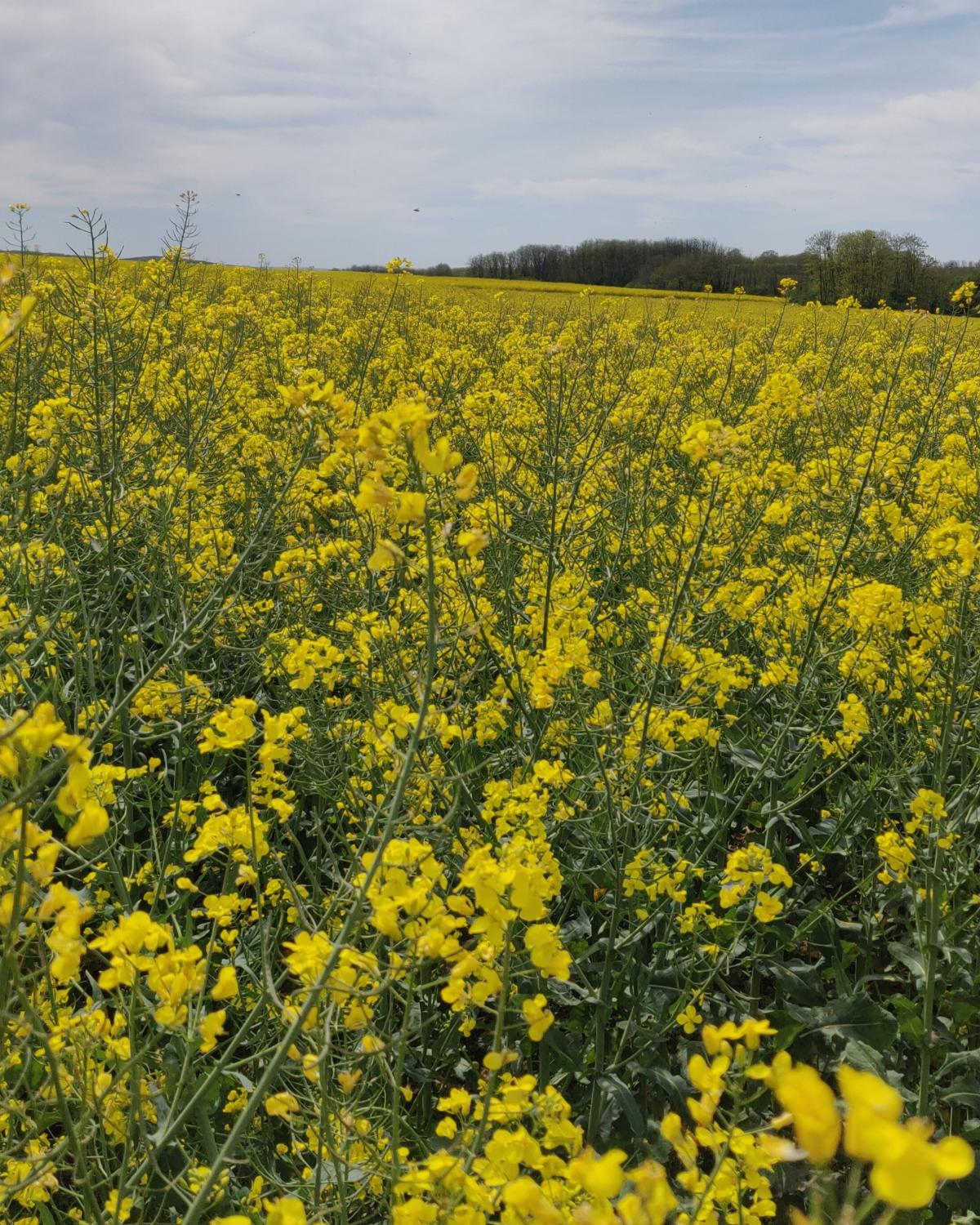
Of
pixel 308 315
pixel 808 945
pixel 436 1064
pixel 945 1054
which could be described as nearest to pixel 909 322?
pixel 808 945

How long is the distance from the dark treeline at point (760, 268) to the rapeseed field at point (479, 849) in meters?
2.82

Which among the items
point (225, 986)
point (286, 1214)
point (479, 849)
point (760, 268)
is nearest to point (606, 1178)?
point (286, 1214)

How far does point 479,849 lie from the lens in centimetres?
163

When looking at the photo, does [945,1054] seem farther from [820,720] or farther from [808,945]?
[820,720]

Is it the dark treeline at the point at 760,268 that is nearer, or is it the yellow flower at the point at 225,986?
the yellow flower at the point at 225,986

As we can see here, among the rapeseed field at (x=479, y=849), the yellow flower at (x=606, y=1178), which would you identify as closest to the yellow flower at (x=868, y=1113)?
the rapeseed field at (x=479, y=849)

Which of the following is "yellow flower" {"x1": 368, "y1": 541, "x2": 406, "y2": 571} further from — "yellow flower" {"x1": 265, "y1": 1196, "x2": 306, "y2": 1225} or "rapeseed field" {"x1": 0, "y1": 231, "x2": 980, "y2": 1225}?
"yellow flower" {"x1": 265, "y1": 1196, "x2": 306, "y2": 1225}

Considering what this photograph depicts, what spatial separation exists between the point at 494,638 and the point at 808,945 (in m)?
1.63

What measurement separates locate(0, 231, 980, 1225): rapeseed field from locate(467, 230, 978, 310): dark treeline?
111 inches

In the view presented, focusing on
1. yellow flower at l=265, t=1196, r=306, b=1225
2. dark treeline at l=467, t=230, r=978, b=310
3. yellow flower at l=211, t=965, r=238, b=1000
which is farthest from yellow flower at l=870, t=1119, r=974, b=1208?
dark treeline at l=467, t=230, r=978, b=310

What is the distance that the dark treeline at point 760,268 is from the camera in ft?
62.5

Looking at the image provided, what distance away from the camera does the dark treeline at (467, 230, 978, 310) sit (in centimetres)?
1905

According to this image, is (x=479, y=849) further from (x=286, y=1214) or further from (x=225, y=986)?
(x=286, y=1214)

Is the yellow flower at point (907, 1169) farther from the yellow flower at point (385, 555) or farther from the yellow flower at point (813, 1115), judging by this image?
the yellow flower at point (385, 555)
